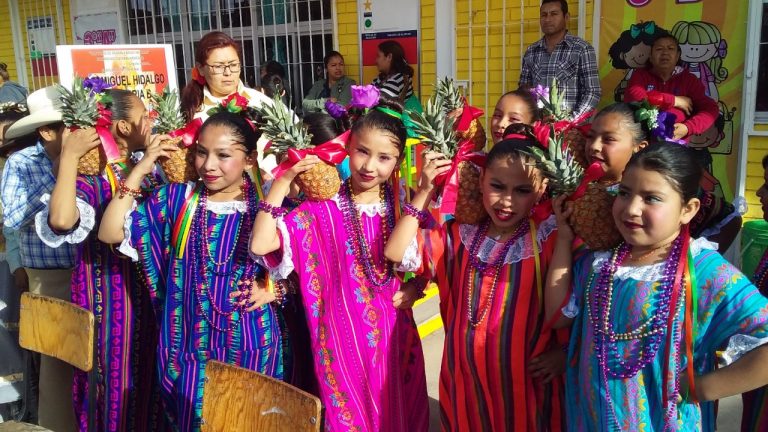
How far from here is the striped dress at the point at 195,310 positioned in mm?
2496

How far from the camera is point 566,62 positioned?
18.3 ft

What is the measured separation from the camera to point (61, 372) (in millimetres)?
3219

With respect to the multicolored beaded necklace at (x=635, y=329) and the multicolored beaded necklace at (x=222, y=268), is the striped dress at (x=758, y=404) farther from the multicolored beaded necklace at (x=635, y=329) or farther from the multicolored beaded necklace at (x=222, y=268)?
the multicolored beaded necklace at (x=222, y=268)

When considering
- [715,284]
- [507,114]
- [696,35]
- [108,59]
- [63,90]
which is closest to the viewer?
[715,284]

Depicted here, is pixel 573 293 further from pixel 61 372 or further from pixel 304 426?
pixel 61 372

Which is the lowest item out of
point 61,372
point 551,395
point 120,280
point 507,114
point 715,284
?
point 61,372

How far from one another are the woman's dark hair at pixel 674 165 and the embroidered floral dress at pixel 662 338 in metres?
0.17

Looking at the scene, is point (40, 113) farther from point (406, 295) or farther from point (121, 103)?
point (406, 295)

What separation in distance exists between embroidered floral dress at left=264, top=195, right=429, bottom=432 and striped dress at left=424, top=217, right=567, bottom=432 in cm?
23

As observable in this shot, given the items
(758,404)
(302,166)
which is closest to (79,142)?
(302,166)

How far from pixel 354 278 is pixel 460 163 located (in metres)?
0.57

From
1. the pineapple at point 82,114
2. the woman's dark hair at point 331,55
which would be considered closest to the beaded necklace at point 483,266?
the pineapple at point 82,114

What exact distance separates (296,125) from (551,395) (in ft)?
4.26

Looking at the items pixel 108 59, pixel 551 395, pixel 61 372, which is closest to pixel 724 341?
pixel 551 395
